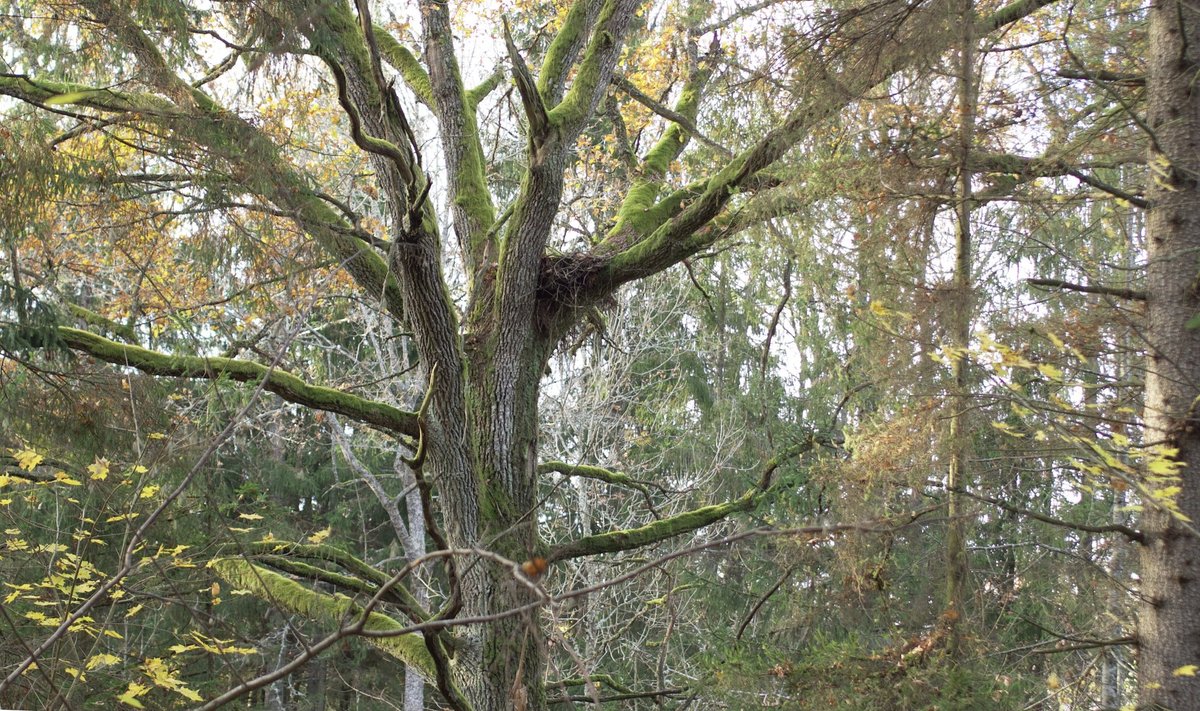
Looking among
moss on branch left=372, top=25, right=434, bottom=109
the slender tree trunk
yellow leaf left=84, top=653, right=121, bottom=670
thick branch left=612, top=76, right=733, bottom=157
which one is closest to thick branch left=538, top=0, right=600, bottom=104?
thick branch left=612, top=76, right=733, bottom=157

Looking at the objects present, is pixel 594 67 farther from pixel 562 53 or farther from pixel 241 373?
pixel 241 373

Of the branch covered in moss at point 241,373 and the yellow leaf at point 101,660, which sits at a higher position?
the branch covered in moss at point 241,373

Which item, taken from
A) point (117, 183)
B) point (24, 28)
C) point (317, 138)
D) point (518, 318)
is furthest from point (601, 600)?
point (24, 28)

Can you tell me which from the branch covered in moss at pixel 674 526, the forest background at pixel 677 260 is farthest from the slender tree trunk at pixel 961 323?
the branch covered in moss at pixel 674 526

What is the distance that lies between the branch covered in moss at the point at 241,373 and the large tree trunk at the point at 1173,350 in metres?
3.70

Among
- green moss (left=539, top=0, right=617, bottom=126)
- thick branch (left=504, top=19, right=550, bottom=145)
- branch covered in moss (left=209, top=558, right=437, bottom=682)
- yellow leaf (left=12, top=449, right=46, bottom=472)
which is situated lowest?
branch covered in moss (left=209, top=558, right=437, bottom=682)

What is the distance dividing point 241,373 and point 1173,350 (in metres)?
4.47

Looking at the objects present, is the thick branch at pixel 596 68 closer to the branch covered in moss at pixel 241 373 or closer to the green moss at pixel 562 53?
the green moss at pixel 562 53

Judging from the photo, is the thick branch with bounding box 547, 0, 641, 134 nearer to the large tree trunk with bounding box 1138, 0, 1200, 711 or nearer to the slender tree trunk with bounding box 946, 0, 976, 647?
the slender tree trunk with bounding box 946, 0, 976, 647

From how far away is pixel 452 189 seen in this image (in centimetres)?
647

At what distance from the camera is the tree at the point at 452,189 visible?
4.11 m

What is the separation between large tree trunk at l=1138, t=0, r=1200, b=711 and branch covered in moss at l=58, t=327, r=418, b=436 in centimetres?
370

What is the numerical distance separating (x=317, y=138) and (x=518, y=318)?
478 cm

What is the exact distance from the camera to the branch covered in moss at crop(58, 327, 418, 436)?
471 cm
